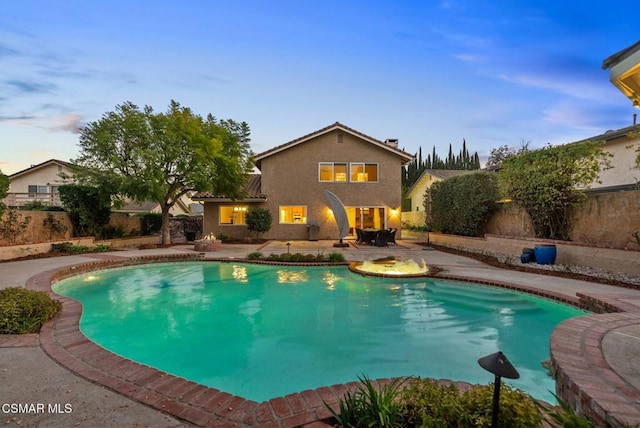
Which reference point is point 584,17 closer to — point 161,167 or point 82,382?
point 82,382

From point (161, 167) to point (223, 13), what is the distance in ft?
25.4

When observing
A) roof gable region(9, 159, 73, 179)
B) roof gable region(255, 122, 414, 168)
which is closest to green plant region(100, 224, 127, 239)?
roof gable region(255, 122, 414, 168)

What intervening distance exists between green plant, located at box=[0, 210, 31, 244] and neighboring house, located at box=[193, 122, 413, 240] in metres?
8.88

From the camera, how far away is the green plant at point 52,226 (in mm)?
14172

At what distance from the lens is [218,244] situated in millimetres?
15758

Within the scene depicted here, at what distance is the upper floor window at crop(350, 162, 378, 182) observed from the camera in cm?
2097

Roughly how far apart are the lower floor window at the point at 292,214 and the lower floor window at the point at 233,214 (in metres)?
2.49

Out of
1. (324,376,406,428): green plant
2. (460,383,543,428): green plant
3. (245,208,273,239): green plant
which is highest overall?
(245,208,273,239): green plant

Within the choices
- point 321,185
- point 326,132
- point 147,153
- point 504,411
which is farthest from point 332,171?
point 504,411

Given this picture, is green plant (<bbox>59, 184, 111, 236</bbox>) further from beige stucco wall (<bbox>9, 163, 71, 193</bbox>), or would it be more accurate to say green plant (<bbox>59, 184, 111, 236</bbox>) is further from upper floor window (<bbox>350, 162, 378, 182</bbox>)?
beige stucco wall (<bbox>9, 163, 71, 193</bbox>)

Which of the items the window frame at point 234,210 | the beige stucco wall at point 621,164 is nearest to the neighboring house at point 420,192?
the beige stucco wall at point 621,164

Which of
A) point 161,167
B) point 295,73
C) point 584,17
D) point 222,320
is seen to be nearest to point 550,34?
point 584,17

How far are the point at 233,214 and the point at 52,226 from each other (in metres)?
9.26

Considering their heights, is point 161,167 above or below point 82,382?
above
